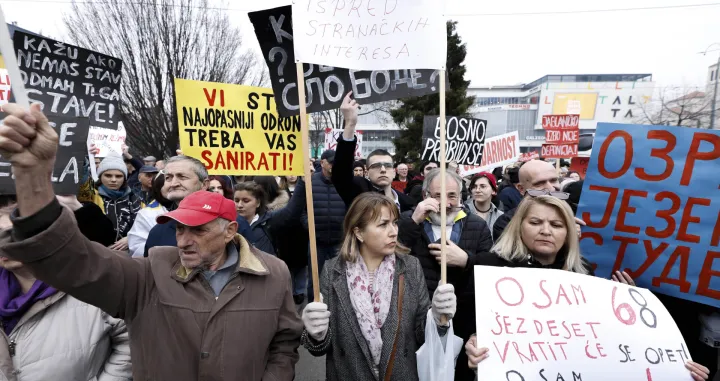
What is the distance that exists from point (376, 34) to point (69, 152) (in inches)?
86.4

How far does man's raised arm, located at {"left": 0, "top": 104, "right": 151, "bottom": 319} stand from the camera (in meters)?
1.21

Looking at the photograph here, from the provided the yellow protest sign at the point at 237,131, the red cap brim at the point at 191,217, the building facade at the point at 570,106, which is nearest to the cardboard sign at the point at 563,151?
the yellow protest sign at the point at 237,131

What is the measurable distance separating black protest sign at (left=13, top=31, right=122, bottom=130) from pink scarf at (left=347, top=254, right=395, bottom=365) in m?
3.44

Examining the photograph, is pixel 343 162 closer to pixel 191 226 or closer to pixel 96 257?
pixel 191 226

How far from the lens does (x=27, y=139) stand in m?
1.22

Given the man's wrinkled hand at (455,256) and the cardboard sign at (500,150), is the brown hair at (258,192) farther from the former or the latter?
the cardboard sign at (500,150)

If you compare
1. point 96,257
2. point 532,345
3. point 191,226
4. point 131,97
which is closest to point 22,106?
point 96,257

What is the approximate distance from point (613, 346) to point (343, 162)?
2067 mm

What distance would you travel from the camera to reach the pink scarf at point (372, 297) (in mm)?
2330

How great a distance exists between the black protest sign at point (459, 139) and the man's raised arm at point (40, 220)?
271 inches

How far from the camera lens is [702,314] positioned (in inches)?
107

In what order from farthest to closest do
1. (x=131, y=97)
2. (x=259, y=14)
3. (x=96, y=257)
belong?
(x=131, y=97) < (x=259, y=14) < (x=96, y=257)

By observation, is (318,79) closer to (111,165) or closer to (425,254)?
(425,254)

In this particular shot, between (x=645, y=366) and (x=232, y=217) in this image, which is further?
(x=232, y=217)
